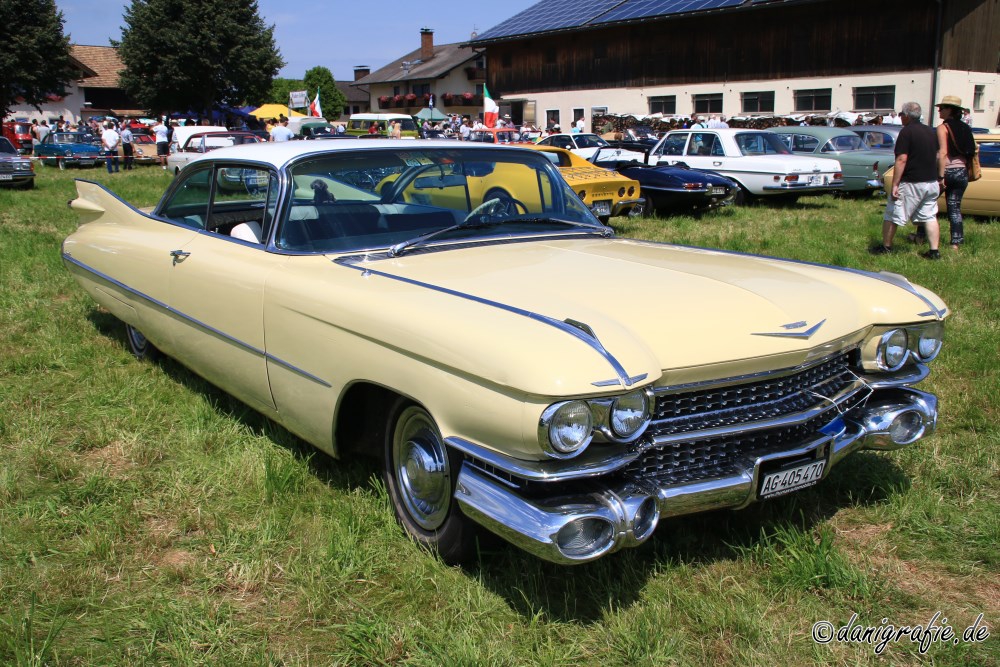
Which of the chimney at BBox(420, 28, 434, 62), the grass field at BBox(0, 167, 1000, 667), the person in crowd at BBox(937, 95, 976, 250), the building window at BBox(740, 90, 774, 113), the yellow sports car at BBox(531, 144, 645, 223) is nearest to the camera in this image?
the grass field at BBox(0, 167, 1000, 667)

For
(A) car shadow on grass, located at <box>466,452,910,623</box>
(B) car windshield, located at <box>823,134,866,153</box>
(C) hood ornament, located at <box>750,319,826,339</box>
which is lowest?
(A) car shadow on grass, located at <box>466,452,910,623</box>

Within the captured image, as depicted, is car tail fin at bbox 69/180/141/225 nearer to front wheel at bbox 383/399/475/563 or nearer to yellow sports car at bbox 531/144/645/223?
front wheel at bbox 383/399/475/563

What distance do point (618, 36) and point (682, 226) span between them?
1066 inches

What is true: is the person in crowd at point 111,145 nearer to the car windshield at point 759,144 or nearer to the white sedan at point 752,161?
the white sedan at point 752,161

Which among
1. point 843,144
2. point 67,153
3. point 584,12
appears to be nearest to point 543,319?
point 843,144

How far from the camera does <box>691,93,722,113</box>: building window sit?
33.2m

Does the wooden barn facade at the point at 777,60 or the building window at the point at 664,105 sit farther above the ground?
the wooden barn facade at the point at 777,60

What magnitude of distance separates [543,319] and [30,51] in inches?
1542

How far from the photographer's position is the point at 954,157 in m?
8.89

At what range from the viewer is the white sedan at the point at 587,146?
17844 mm

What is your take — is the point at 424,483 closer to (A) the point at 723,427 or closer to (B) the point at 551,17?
(A) the point at 723,427

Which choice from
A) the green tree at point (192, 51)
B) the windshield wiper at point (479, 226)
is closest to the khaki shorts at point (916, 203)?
the windshield wiper at point (479, 226)

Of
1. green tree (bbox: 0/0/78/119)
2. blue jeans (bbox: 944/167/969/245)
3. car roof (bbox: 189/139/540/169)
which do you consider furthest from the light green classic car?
green tree (bbox: 0/0/78/119)

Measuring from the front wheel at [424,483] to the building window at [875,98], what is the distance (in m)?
29.6
